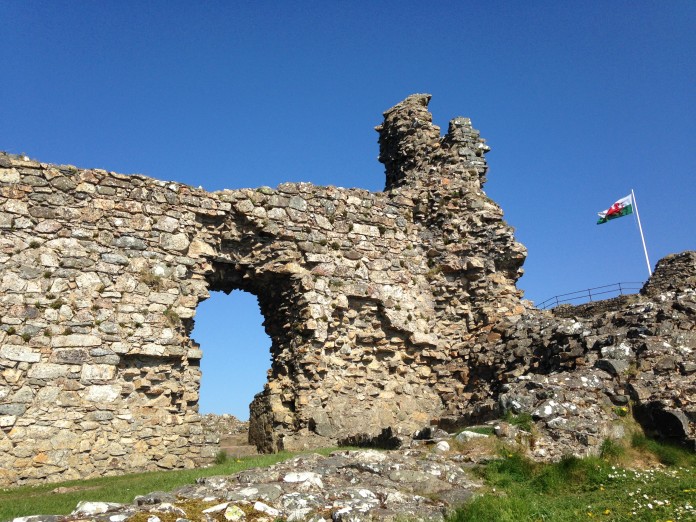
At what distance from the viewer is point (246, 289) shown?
53.3ft

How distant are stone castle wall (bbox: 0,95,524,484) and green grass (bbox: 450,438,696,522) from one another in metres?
3.73

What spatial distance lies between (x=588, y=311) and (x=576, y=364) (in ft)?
43.0

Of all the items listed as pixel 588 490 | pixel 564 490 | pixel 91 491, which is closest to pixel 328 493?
pixel 564 490

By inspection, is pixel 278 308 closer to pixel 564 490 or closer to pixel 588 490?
pixel 564 490

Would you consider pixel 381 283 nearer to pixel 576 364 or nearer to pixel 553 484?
pixel 576 364

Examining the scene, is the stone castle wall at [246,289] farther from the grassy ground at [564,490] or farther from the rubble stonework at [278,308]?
the grassy ground at [564,490]

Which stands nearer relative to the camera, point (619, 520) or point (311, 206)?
point (619, 520)

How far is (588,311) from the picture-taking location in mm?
24875

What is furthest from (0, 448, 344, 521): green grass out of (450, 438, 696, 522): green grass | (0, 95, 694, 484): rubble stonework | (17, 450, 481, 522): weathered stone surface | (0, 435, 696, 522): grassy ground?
→ (450, 438, 696, 522): green grass

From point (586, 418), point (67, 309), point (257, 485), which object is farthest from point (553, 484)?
point (67, 309)

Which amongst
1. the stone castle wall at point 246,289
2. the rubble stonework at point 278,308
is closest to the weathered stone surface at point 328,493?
the rubble stonework at point 278,308

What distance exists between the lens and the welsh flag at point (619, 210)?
2909 centimetres

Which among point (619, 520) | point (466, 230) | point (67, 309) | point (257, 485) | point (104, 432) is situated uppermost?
point (466, 230)

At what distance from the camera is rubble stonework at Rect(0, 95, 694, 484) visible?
12.1 m
